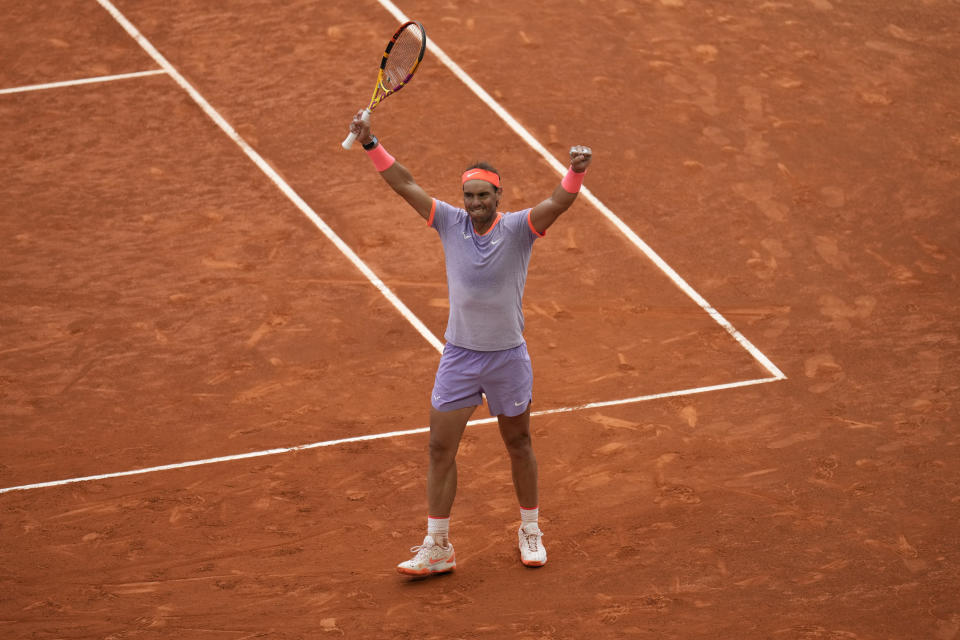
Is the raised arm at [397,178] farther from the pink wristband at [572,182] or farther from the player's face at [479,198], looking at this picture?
the pink wristband at [572,182]

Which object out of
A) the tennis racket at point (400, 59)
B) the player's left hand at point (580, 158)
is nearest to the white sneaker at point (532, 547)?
the player's left hand at point (580, 158)

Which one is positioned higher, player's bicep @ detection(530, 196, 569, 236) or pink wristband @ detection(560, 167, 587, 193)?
pink wristband @ detection(560, 167, 587, 193)

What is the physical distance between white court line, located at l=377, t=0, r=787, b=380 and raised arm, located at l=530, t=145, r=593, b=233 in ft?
11.5

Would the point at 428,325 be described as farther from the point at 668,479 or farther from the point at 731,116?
the point at 731,116

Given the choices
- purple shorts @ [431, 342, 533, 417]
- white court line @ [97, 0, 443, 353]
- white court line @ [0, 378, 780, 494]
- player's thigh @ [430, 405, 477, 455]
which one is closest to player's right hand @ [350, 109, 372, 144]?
purple shorts @ [431, 342, 533, 417]

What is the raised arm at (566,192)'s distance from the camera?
19.6 feet

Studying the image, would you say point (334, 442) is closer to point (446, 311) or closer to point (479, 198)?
point (446, 311)

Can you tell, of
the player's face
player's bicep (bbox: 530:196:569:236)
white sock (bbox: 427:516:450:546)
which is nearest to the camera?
player's bicep (bbox: 530:196:569:236)

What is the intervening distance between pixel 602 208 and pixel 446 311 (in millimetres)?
2159

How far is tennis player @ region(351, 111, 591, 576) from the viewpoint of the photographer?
6.24 meters

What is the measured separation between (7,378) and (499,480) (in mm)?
3900

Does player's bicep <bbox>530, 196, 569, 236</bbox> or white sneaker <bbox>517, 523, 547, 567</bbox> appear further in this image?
white sneaker <bbox>517, 523, 547, 567</bbox>

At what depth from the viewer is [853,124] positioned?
12.4 metres

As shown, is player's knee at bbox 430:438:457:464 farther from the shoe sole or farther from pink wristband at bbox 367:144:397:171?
pink wristband at bbox 367:144:397:171
